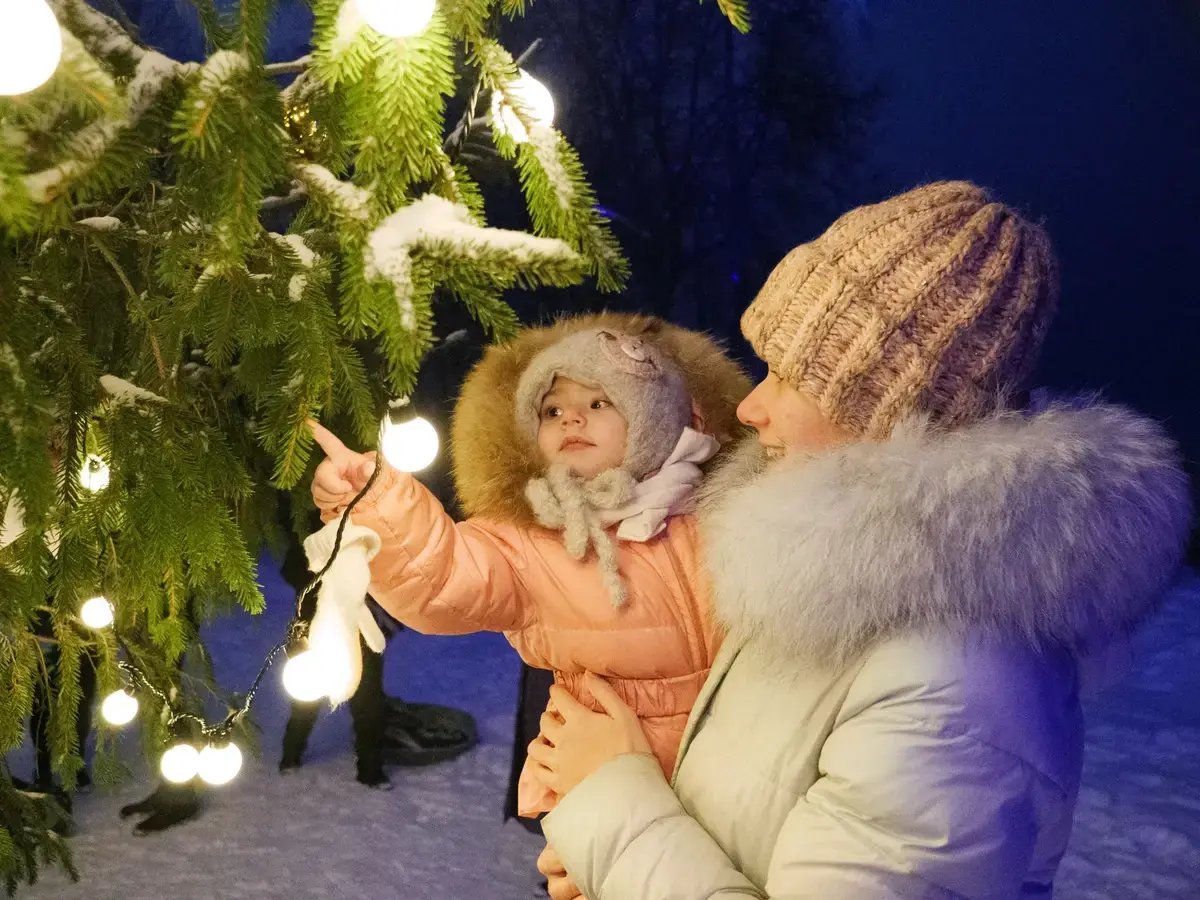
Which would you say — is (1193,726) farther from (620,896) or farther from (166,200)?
(166,200)

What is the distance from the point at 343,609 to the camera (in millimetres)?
1094

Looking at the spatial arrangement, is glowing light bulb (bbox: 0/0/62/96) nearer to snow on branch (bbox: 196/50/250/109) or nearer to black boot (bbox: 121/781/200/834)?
snow on branch (bbox: 196/50/250/109)

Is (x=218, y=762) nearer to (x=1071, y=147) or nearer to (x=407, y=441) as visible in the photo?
(x=407, y=441)

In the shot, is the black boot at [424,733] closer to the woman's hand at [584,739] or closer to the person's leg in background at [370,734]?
the person's leg in background at [370,734]

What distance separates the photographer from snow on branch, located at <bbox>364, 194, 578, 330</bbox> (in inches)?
27.7

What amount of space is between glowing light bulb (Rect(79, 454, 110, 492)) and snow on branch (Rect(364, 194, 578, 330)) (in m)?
0.52

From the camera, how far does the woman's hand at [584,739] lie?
120 cm

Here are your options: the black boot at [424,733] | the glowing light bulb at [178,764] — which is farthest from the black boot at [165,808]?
the glowing light bulb at [178,764]

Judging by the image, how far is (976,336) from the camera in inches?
40.4

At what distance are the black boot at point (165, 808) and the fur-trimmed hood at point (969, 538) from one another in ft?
10.2

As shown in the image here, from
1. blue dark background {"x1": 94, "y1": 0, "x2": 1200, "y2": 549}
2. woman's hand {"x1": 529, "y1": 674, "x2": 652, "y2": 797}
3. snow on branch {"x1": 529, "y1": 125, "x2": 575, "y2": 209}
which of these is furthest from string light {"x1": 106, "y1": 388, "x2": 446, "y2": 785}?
blue dark background {"x1": 94, "y1": 0, "x2": 1200, "y2": 549}

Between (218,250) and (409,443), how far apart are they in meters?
0.31

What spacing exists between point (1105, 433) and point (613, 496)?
68 centimetres

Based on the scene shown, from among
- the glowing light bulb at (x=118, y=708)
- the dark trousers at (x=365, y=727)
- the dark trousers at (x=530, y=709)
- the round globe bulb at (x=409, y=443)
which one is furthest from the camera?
the dark trousers at (x=365, y=727)
